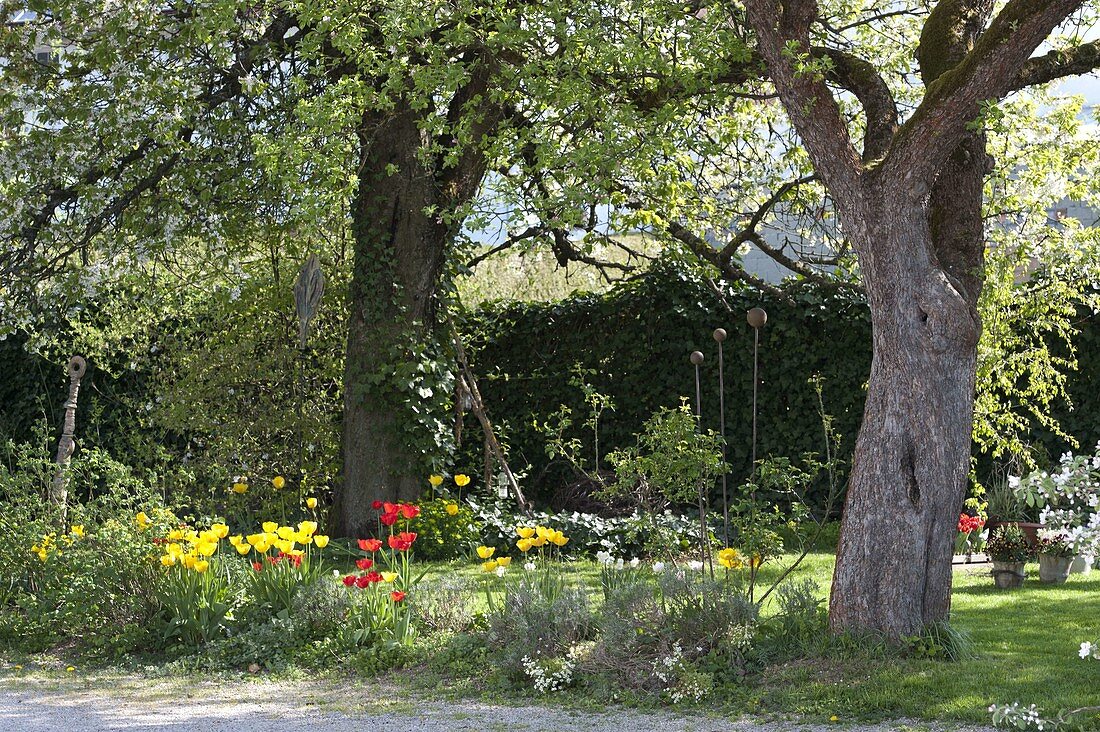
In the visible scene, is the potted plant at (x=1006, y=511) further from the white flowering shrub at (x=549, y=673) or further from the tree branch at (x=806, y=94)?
the white flowering shrub at (x=549, y=673)

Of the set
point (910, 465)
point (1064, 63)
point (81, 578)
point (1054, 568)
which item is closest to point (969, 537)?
point (1054, 568)

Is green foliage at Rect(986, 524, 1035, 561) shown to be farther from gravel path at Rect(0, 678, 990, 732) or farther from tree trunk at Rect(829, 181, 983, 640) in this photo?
gravel path at Rect(0, 678, 990, 732)

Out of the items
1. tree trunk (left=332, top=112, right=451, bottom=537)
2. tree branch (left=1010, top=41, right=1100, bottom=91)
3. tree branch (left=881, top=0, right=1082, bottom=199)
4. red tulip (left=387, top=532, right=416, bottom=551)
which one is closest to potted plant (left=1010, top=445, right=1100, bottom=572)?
tree branch (left=881, top=0, right=1082, bottom=199)

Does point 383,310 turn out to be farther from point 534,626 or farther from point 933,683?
point 933,683

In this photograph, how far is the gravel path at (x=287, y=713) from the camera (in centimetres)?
453

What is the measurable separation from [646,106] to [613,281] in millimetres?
3345

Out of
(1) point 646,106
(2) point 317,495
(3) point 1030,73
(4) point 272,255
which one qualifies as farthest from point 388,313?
(3) point 1030,73

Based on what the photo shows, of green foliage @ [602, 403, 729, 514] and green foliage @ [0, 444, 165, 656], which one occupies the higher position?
green foliage @ [602, 403, 729, 514]

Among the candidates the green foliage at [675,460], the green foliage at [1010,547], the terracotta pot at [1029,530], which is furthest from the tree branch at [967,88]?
the terracotta pot at [1029,530]

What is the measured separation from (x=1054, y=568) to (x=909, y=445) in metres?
3.14

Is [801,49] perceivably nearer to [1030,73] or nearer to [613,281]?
[1030,73]

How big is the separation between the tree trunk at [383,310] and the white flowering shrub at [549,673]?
4038 millimetres

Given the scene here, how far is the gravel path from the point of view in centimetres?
453

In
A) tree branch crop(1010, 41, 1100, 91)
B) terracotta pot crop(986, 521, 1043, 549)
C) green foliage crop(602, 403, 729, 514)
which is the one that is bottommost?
terracotta pot crop(986, 521, 1043, 549)
